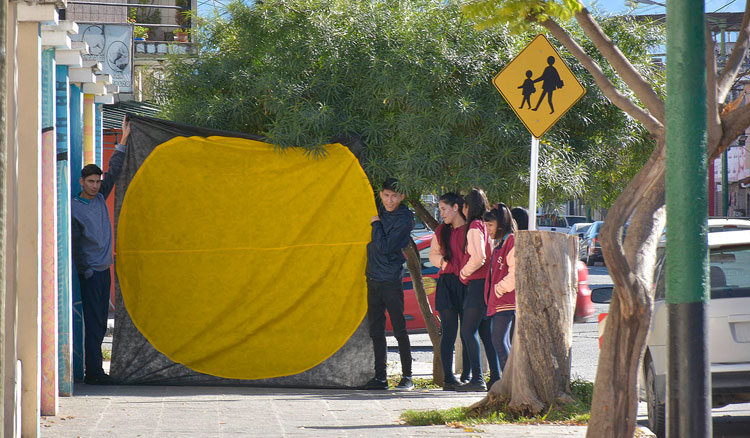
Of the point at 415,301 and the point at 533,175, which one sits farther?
the point at 415,301

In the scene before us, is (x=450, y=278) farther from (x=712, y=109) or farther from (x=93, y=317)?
(x=712, y=109)

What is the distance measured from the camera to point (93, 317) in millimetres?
8953

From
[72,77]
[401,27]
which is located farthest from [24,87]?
[401,27]

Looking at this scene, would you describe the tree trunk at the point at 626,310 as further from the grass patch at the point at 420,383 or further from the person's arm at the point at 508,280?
the grass patch at the point at 420,383

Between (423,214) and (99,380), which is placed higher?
(423,214)

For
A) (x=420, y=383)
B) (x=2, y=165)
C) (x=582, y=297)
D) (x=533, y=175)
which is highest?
(x=533, y=175)

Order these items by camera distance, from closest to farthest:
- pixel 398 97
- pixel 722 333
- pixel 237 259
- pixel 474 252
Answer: pixel 722 333 < pixel 398 97 < pixel 474 252 < pixel 237 259

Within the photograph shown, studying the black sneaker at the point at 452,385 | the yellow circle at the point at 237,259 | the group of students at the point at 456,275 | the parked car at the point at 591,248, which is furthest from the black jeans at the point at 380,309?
the parked car at the point at 591,248

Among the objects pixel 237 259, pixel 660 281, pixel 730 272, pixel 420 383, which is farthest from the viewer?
pixel 420 383

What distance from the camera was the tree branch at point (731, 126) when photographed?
17.8 ft

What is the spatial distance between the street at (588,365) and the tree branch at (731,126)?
9.52ft

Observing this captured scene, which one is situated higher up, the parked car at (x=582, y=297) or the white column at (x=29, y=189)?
the white column at (x=29, y=189)

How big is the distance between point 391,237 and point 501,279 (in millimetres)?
1076


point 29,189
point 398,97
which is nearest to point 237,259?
point 398,97
